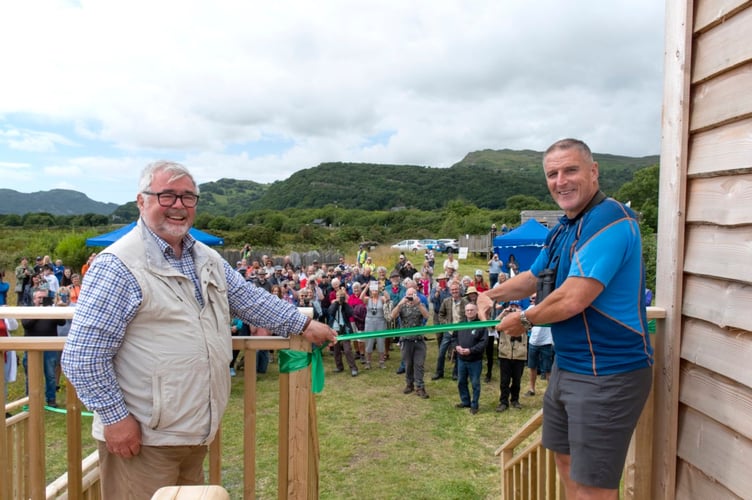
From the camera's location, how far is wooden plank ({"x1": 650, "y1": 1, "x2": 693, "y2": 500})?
2043mm

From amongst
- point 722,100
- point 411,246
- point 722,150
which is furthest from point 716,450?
point 411,246

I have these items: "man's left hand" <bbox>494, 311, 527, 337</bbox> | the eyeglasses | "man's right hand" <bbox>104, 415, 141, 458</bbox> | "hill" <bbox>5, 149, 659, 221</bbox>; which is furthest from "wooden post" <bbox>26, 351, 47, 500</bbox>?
"hill" <bbox>5, 149, 659, 221</bbox>

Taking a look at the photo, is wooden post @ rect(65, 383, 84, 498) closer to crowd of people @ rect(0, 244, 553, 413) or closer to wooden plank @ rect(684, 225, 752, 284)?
wooden plank @ rect(684, 225, 752, 284)

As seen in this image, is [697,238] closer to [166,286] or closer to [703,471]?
[703,471]

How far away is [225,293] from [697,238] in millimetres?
1957

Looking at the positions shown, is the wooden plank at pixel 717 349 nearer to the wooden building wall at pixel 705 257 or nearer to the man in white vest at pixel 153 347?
the wooden building wall at pixel 705 257

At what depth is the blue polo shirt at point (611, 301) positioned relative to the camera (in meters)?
1.80

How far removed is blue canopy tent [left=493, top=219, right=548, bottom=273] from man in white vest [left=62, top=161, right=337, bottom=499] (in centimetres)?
1465

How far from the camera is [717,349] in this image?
1892 millimetres

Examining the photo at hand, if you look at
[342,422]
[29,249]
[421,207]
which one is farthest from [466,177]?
[342,422]

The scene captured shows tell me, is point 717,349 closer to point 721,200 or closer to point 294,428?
point 721,200

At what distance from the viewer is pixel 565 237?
2012mm

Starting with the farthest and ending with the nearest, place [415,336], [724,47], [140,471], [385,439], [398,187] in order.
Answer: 1. [398,187]
2. [415,336]
3. [385,439]
4. [140,471]
5. [724,47]

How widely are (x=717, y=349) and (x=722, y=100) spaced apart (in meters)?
0.92
